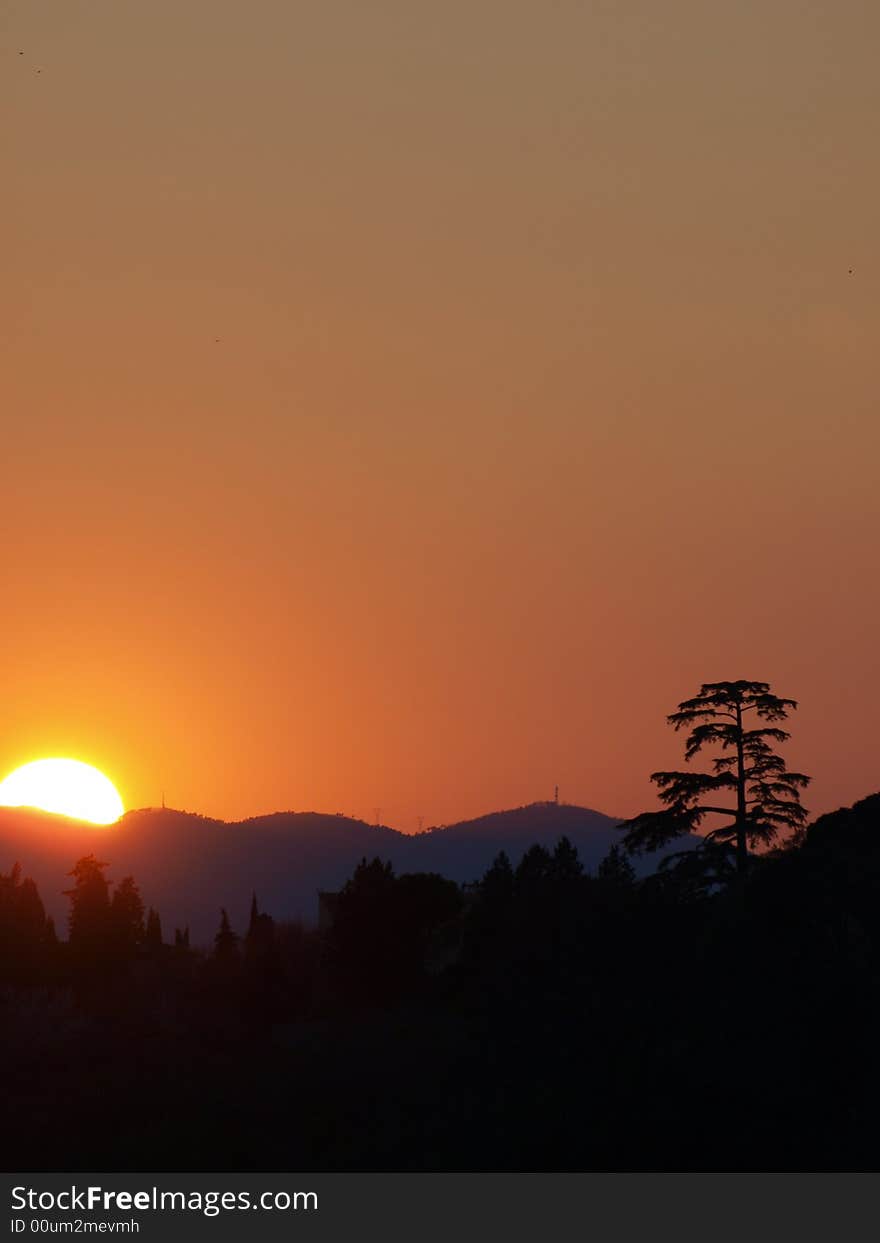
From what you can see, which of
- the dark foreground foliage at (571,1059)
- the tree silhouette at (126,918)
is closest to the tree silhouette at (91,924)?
the tree silhouette at (126,918)

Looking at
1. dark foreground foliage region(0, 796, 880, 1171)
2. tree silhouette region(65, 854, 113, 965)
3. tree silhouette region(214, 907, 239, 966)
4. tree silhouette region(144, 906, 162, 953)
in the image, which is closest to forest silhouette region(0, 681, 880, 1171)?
dark foreground foliage region(0, 796, 880, 1171)

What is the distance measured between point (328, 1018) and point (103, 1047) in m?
13.5

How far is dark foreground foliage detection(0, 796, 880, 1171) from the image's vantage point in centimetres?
4553

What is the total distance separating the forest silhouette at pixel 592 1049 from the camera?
150 ft

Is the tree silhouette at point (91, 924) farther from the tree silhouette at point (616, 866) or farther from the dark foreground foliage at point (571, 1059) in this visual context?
the dark foreground foliage at point (571, 1059)

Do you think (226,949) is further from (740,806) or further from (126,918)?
(740,806)

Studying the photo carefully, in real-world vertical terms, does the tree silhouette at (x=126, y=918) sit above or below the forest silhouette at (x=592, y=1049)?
above

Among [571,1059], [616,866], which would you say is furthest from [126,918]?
[571,1059]

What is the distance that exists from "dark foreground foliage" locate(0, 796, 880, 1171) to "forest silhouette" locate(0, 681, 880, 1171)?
0.21 feet

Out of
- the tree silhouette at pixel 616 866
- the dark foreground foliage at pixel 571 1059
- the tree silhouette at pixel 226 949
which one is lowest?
the dark foreground foliage at pixel 571 1059

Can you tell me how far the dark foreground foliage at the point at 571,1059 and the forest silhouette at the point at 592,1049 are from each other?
2.5 inches

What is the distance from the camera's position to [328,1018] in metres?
69.2

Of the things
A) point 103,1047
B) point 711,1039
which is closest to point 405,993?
point 103,1047
